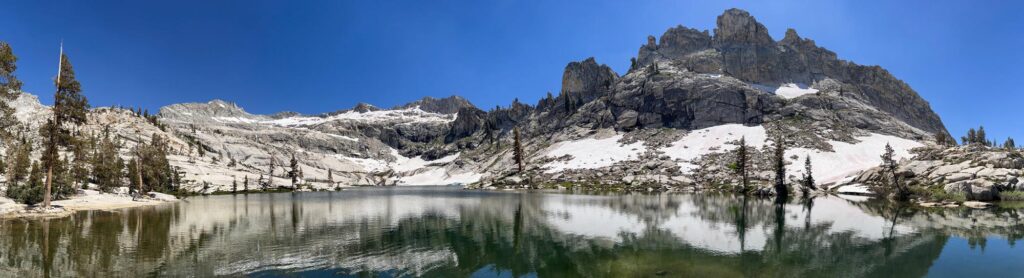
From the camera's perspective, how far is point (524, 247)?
2802cm

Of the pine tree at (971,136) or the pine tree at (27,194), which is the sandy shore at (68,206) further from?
the pine tree at (971,136)

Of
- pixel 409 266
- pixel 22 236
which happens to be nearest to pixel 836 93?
pixel 409 266

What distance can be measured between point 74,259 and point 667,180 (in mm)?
103579

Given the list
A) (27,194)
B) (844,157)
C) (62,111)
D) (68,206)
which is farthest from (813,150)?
(27,194)

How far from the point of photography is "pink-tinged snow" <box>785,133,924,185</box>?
333 feet

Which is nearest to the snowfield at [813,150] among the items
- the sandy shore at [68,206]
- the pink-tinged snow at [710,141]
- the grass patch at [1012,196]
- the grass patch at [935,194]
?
the pink-tinged snow at [710,141]

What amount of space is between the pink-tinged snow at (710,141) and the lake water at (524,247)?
9012cm

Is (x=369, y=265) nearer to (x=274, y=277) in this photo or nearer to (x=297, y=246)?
(x=274, y=277)

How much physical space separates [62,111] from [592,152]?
139m

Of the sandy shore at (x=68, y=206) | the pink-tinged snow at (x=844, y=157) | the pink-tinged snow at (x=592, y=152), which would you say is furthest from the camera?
the pink-tinged snow at (x=592, y=152)

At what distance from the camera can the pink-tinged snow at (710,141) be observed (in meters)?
139

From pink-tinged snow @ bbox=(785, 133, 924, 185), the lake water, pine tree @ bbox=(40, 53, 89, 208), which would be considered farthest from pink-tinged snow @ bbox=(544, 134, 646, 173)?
pine tree @ bbox=(40, 53, 89, 208)

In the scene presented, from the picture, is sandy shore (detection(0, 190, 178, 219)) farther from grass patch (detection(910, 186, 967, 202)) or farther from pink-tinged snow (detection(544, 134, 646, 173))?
grass patch (detection(910, 186, 967, 202))

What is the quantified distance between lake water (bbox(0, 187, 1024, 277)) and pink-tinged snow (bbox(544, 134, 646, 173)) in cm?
10131
